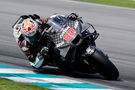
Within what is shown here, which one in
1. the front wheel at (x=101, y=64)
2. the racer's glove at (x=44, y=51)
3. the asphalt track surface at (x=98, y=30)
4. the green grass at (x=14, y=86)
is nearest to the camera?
→ the green grass at (x=14, y=86)

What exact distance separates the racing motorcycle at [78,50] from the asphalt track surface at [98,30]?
219mm

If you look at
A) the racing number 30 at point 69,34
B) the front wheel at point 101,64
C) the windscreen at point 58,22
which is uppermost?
the windscreen at point 58,22

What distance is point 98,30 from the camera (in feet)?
46.5

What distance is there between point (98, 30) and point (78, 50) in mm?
5495

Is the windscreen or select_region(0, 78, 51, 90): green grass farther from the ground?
the windscreen

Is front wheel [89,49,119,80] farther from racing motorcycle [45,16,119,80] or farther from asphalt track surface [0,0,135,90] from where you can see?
asphalt track surface [0,0,135,90]

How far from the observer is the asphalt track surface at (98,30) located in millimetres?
9328

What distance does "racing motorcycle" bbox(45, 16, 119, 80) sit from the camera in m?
8.59

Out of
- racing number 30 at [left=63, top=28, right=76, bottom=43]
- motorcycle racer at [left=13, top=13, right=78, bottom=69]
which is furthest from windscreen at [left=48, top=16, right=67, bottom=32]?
racing number 30 at [left=63, top=28, right=76, bottom=43]

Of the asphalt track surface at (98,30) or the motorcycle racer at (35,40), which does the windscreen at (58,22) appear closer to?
the motorcycle racer at (35,40)

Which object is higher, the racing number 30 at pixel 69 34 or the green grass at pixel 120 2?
the racing number 30 at pixel 69 34

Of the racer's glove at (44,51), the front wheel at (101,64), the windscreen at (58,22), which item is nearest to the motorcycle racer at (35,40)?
the racer's glove at (44,51)

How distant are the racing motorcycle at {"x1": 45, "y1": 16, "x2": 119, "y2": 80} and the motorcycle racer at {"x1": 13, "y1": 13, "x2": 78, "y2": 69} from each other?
6.1 inches

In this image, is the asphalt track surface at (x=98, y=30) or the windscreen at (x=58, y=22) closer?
the windscreen at (x=58, y=22)
